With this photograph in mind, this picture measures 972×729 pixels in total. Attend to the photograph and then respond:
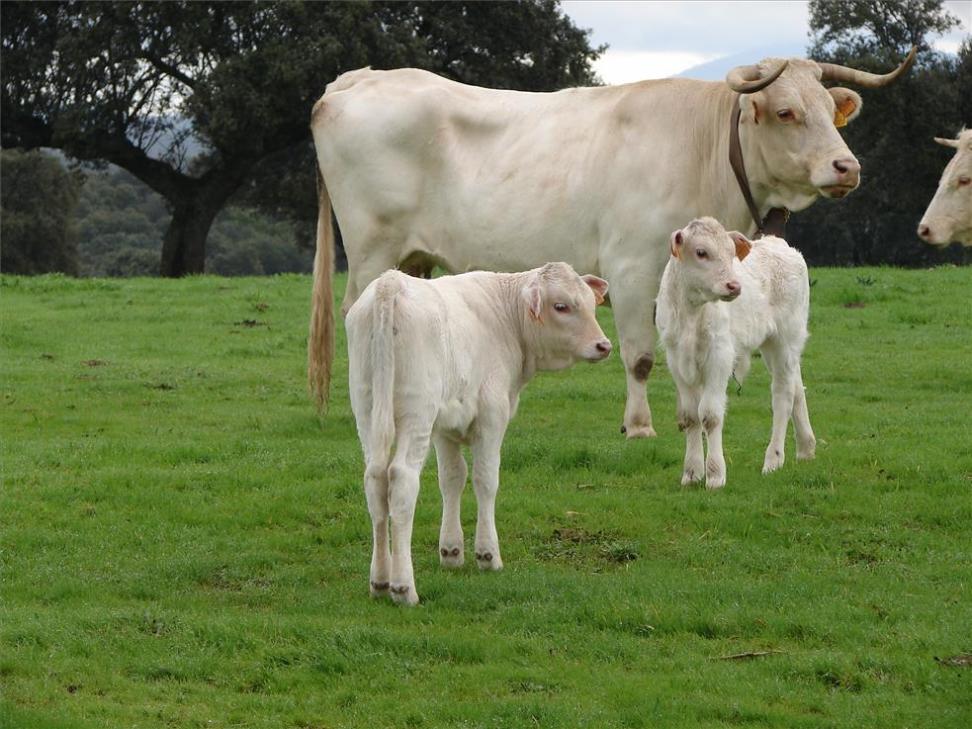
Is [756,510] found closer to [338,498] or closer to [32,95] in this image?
[338,498]

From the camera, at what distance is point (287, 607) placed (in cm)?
757

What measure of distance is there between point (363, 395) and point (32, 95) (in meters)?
29.5

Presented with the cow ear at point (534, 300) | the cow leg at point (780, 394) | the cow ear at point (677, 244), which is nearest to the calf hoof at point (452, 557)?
the cow ear at point (534, 300)

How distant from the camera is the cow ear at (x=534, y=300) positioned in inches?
311

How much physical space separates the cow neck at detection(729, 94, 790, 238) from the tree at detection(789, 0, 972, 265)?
29.5 metres

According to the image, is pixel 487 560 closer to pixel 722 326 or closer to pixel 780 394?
pixel 722 326

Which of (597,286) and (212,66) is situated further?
(212,66)

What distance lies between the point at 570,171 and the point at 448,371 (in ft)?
15.1

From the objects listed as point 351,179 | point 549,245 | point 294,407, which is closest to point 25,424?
point 294,407

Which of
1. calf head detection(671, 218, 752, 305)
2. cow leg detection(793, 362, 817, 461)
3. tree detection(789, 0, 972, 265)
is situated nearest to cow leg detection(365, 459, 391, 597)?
calf head detection(671, 218, 752, 305)

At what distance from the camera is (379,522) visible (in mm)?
7309

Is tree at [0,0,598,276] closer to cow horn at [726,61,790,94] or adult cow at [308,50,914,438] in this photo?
adult cow at [308,50,914,438]

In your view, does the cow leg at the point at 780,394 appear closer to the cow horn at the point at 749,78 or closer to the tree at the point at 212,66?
the cow horn at the point at 749,78

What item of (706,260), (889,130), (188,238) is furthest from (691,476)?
(889,130)
